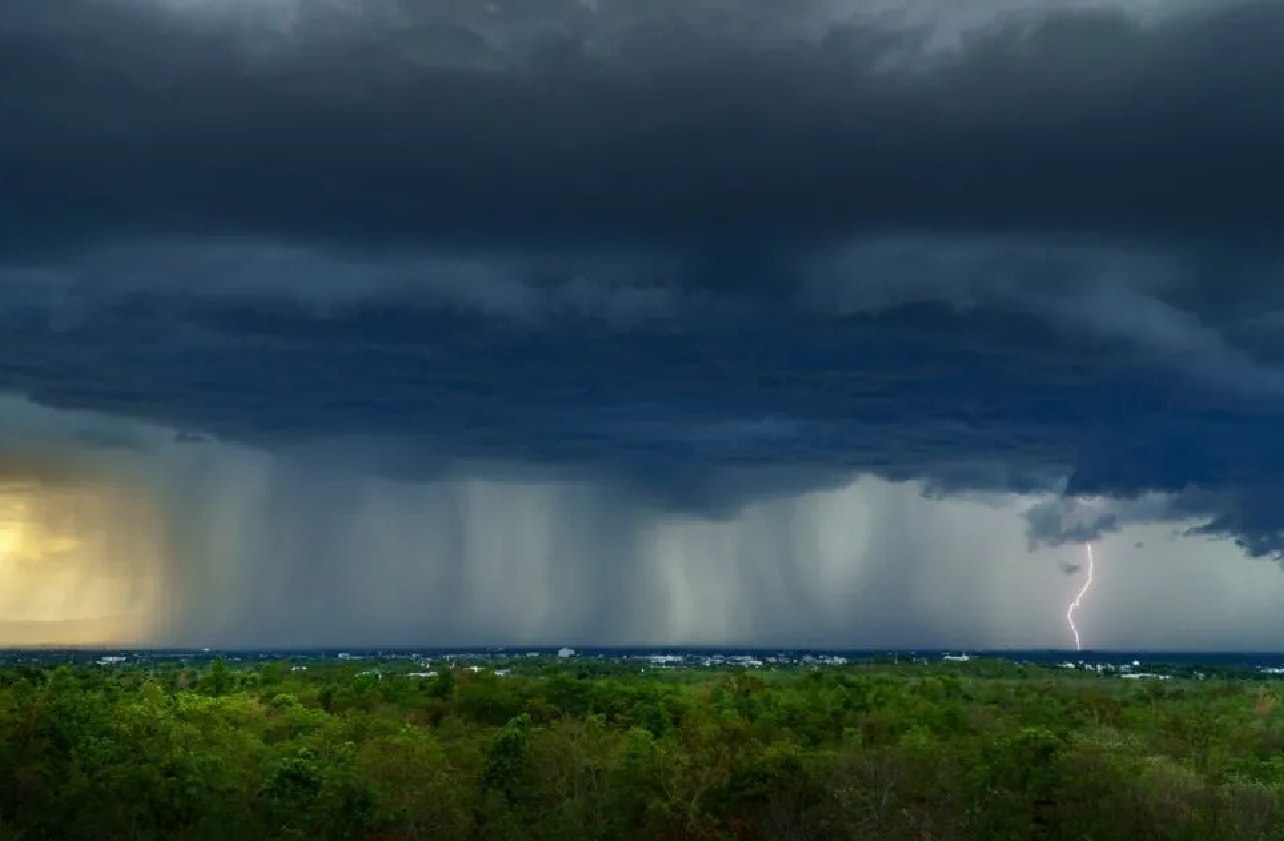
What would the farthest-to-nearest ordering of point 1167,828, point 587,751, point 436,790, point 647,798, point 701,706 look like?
A: point 701,706, point 587,751, point 647,798, point 436,790, point 1167,828

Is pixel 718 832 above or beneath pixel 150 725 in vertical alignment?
beneath

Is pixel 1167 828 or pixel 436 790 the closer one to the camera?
pixel 1167 828

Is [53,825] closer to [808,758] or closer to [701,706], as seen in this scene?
[808,758]

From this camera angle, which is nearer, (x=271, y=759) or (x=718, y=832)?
(x=718, y=832)

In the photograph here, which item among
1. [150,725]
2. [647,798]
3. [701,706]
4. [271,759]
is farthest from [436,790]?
[701,706]

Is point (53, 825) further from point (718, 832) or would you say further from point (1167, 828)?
point (1167, 828)

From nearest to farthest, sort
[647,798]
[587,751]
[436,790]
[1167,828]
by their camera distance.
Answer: [1167,828]
[436,790]
[647,798]
[587,751]

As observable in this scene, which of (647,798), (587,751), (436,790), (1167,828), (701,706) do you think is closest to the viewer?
(1167,828)

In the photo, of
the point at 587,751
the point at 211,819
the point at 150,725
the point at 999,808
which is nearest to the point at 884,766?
the point at 999,808
